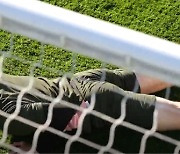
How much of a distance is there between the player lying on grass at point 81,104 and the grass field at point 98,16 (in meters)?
0.31

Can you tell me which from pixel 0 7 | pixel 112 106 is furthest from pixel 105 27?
pixel 112 106

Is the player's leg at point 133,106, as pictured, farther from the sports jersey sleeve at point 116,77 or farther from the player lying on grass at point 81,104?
the sports jersey sleeve at point 116,77

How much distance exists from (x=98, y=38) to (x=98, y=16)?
1.43 m

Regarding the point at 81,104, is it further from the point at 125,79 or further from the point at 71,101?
the point at 125,79

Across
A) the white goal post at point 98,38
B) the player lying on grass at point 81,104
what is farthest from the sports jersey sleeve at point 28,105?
the white goal post at point 98,38

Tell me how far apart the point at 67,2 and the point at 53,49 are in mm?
295

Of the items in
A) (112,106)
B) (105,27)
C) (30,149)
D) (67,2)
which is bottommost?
(30,149)

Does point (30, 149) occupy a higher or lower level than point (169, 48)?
lower

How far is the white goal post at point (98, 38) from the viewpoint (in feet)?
4.05

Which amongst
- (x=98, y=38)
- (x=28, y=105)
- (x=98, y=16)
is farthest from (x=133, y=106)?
(x=98, y=38)

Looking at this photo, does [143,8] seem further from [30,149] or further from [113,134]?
[30,149]

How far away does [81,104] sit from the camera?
6.80ft

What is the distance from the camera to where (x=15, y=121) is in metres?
2.05

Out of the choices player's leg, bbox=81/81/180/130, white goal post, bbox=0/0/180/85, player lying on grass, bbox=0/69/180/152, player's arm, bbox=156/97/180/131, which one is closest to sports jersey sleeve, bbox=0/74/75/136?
player lying on grass, bbox=0/69/180/152
